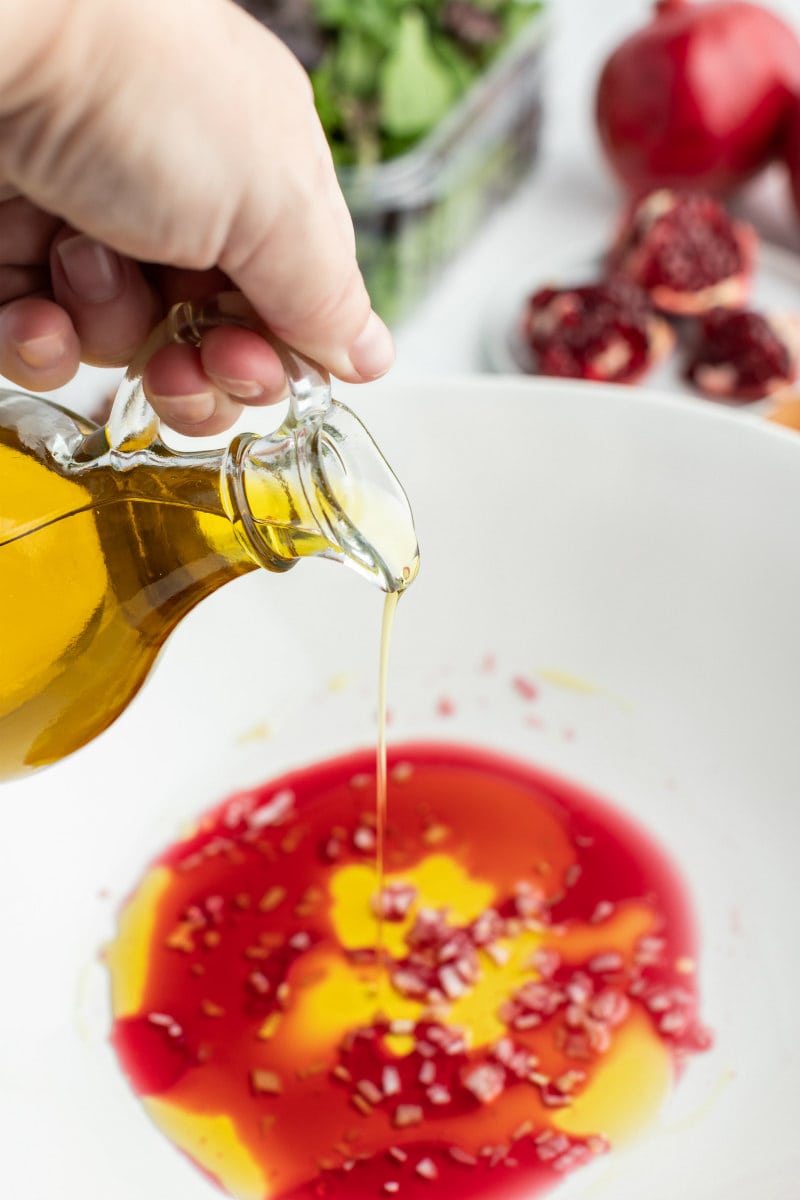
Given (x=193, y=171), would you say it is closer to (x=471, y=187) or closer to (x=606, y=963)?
(x=606, y=963)

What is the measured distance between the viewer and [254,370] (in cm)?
64

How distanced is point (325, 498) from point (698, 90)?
3.40 ft

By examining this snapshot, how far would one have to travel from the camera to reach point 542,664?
3.69ft

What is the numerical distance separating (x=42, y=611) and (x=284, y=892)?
1.26 ft

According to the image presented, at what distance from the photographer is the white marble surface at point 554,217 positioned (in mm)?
1413

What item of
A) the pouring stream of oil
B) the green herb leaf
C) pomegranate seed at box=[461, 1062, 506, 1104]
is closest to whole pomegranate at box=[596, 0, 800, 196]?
the green herb leaf

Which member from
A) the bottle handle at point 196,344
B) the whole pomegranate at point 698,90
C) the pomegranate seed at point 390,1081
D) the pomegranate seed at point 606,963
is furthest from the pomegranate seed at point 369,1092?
the whole pomegranate at point 698,90

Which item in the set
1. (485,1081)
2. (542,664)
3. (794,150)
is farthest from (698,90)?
(485,1081)

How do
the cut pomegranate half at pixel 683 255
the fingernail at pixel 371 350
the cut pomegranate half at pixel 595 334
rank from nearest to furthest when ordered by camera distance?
1. the fingernail at pixel 371 350
2. the cut pomegranate half at pixel 595 334
3. the cut pomegranate half at pixel 683 255

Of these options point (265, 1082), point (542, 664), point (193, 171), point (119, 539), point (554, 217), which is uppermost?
point (193, 171)

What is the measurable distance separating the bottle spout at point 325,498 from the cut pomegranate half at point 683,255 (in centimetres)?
82

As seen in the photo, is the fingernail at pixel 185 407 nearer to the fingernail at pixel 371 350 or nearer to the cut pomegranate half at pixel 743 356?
the fingernail at pixel 371 350

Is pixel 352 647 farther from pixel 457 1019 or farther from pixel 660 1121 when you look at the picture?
pixel 660 1121

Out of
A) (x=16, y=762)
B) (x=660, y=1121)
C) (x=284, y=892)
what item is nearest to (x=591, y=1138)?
(x=660, y=1121)
